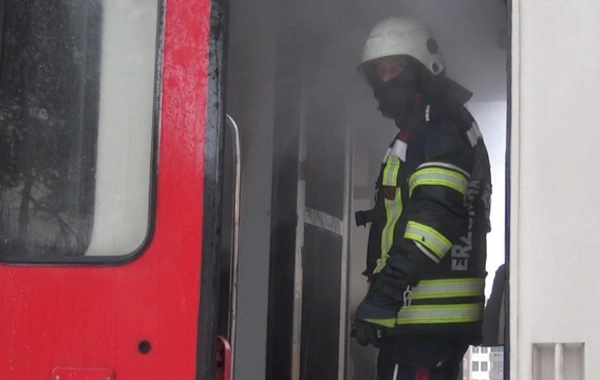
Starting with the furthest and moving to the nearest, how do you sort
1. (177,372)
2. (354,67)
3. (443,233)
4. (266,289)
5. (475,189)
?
1. (354,67)
2. (266,289)
3. (475,189)
4. (443,233)
5. (177,372)

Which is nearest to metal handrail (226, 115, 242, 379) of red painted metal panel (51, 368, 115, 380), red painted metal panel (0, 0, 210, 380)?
red painted metal panel (0, 0, 210, 380)

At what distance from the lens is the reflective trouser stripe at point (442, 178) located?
3.33m

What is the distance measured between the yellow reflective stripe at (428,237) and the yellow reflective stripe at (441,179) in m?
0.17

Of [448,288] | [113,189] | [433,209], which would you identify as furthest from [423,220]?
[113,189]

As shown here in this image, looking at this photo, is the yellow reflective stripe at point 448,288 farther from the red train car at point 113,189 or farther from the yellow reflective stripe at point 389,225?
the red train car at point 113,189

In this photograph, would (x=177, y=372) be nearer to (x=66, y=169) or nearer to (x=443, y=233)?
(x=66, y=169)

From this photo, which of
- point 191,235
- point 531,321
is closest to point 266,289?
point 191,235

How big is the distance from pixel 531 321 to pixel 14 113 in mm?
1455

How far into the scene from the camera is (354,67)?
4.23 metres

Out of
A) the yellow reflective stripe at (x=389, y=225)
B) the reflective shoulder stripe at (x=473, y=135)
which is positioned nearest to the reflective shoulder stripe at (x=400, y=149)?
the yellow reflective stripe at (x=389, y=225)

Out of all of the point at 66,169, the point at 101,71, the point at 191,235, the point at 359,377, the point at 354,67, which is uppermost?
the point at 354,67

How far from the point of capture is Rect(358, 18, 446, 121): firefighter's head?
3.62 meters

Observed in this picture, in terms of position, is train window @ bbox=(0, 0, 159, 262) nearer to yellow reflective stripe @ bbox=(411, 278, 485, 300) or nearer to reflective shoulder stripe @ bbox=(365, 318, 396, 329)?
reflective shoulder stripe @ bbox=(365, 318, 396, 329)

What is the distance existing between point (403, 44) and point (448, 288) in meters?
0.93
